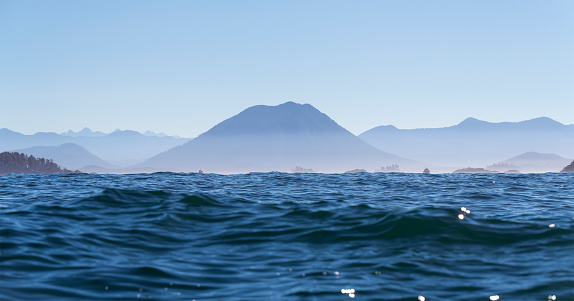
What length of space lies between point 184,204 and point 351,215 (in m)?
5.64

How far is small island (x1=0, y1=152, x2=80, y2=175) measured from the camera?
5566 inches

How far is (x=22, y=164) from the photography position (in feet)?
491

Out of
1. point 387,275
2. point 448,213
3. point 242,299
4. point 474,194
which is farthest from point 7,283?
point 474,194

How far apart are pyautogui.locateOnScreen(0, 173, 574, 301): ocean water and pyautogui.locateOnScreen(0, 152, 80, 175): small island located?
132m

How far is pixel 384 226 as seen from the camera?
14570mm

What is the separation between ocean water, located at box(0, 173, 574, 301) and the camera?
9227mm

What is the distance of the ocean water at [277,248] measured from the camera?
30.3ft

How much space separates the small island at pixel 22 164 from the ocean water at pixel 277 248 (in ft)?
433

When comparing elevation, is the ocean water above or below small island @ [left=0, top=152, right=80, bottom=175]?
below

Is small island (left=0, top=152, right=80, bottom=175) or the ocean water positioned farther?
small island (left=0, top=152, right=80, bottom=175)

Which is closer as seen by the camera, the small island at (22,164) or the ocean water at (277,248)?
the ocean water at (277,248)

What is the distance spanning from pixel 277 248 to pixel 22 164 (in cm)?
15512

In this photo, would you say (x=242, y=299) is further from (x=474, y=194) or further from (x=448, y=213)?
(x=474, y=194)

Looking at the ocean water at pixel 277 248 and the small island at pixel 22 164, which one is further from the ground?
the small island at pixel 22 164
